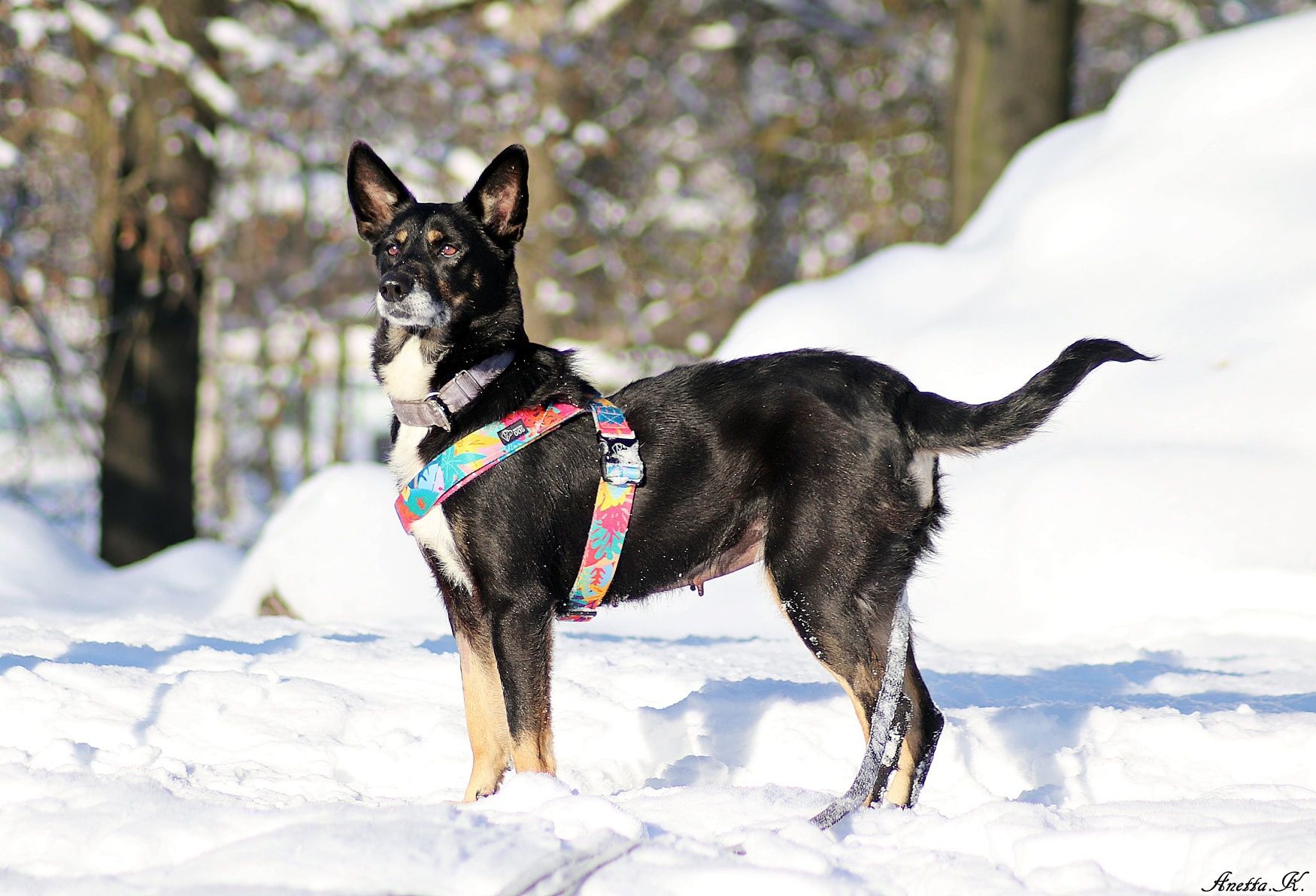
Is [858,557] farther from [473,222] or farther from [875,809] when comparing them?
[473,222]

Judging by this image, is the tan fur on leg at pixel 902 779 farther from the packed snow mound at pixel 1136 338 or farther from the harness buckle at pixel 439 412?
the packed snow mound at pixel 1136 338

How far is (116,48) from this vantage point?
960 centimetres

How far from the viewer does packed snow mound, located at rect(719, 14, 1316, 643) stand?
6.37m

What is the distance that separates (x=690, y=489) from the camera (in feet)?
12.2

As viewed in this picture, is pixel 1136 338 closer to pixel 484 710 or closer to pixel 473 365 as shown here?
pixel 473 365

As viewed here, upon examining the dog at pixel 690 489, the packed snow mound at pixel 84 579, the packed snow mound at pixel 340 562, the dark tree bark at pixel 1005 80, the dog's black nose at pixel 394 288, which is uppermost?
the dark tree bark at pixel 1005 80

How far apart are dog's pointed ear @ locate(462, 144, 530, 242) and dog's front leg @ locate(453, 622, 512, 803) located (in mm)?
1347

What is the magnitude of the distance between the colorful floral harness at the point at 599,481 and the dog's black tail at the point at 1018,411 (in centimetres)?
92

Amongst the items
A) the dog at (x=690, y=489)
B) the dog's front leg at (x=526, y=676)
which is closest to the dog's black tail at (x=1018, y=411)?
the dog at (x=690, y=489)

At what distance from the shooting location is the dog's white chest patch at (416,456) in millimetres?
3633

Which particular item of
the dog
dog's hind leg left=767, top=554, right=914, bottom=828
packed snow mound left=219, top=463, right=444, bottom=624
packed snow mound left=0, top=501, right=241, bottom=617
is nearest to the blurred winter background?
packed snow mound left=219, top=463, right=444, bottom=624

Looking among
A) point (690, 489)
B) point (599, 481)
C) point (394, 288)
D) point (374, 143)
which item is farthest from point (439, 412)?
point (374, 143)

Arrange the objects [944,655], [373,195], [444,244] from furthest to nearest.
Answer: [944,655] → [373,195] → [444,244]

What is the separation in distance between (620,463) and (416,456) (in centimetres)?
64
